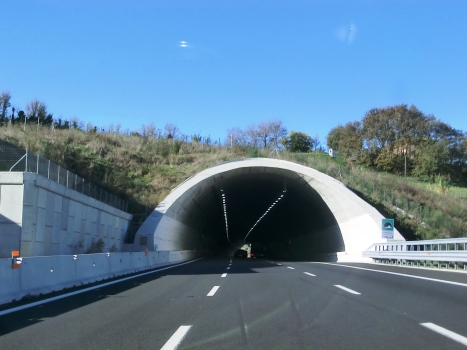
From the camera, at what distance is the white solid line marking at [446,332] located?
24.1ft

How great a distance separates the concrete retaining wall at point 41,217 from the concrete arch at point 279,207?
27.1ft

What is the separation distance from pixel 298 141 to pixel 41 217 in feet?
257

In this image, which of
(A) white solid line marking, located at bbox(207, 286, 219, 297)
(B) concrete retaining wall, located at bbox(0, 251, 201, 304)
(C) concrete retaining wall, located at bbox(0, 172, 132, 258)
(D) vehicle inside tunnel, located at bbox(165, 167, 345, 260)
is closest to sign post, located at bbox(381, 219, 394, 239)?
(D) vehicle inside tunnel, located at bbox(165, 167, 345, 260)

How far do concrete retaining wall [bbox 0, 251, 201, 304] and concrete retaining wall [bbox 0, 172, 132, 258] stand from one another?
352 centimetres

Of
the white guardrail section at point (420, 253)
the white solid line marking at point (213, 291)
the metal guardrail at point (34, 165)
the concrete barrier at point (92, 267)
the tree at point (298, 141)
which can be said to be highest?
the tree at point (298, 141)

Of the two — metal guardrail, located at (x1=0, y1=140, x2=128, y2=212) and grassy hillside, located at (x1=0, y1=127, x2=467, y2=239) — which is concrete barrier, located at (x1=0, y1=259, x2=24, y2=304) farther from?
grassy hillside, located at (x1=0, y1=127, x2=467, y2=239)

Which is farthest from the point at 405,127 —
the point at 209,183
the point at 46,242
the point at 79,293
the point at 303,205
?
the point at 79,293

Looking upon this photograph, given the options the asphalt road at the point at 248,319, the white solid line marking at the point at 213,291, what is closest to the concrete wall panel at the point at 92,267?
the asphalt road at the point at 248,319

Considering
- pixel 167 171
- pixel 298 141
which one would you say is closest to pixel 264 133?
pixel 298 141

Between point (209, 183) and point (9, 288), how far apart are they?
27518 mm

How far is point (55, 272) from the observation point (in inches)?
571

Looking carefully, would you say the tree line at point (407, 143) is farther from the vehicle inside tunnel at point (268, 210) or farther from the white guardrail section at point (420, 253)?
the white guardrail section at point (420, 253)

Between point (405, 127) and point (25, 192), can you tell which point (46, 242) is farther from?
point (405, 127)

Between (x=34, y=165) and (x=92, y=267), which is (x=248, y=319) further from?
(x=34, y=165)
